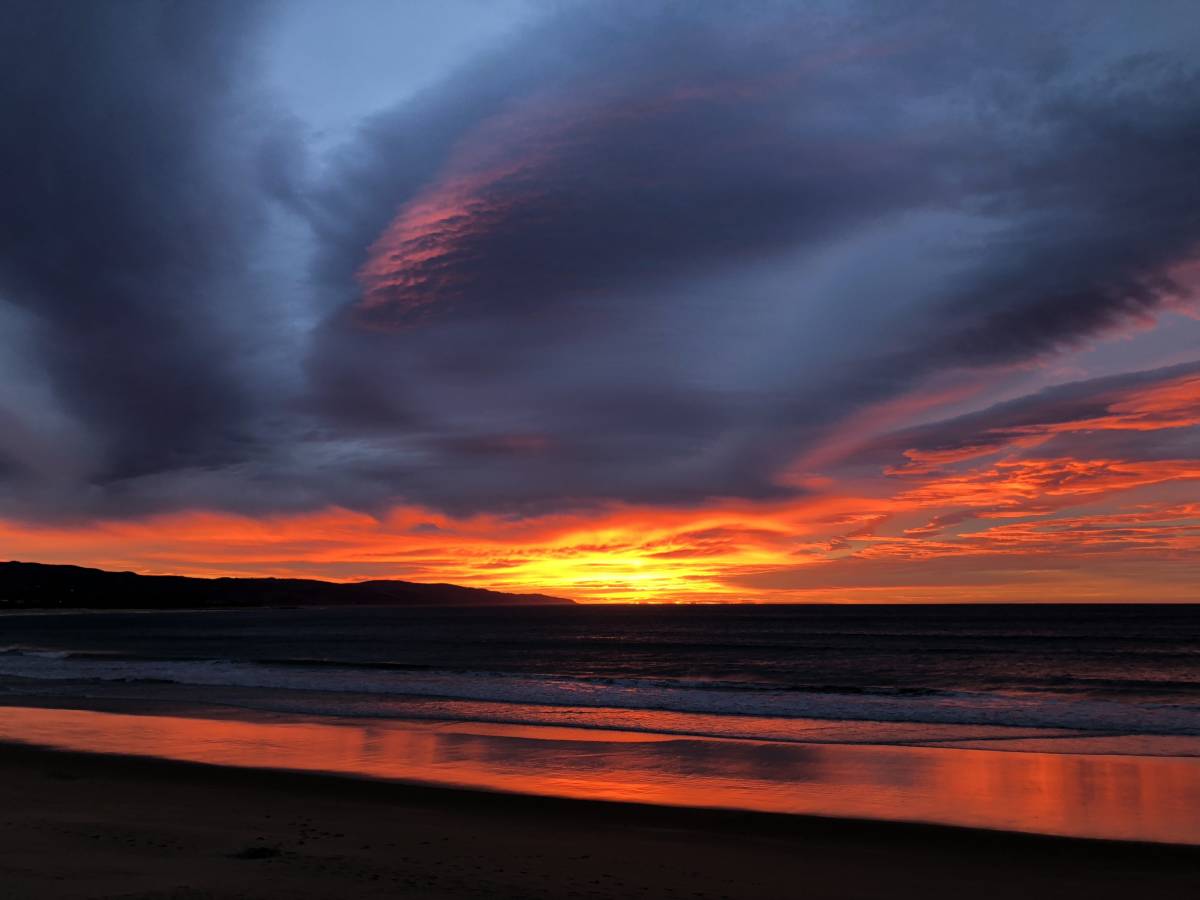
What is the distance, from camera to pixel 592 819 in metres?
14.9

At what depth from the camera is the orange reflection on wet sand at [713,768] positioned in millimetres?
15438

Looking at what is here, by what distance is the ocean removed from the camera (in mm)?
17000

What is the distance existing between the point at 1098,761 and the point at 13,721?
30.5 meters

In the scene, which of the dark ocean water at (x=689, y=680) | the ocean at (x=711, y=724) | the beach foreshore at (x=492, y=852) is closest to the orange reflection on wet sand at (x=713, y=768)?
the ocean at (x=711, y=724)

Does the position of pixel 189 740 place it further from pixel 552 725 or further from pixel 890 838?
pixel 890 838

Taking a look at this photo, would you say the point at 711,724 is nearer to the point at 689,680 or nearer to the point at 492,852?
the point at 689,680

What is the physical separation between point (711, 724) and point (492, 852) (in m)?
15.6

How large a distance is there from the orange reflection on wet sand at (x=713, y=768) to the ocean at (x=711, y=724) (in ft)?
0.27

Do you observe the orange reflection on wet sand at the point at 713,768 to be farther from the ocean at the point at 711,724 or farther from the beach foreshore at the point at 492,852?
the beach foreshore at the point at 492,852

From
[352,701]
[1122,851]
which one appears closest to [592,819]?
[1122,851]


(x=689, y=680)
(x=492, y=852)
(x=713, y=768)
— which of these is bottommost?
(x=689, y=680)

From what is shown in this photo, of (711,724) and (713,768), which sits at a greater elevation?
(713,768)

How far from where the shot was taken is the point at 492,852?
1253 cm

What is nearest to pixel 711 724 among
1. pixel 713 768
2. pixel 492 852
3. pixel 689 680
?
pixel 713 768
